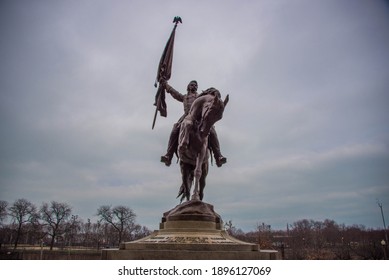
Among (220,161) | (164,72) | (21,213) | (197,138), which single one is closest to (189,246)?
(197,138)

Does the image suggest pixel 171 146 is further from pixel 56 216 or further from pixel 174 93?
pixel 56 216

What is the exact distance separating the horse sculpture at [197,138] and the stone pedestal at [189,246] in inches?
39.4

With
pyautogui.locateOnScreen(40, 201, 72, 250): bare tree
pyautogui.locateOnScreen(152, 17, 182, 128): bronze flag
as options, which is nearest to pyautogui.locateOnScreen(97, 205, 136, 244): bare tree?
pyautogui.locateOnScreen(40, 201, 72, 250): bare tree

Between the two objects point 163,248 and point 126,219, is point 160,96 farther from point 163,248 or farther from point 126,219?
point 126,219

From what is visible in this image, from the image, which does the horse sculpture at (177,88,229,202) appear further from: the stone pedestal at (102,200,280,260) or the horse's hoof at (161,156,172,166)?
the stone pedestal at (102,200,280,260)

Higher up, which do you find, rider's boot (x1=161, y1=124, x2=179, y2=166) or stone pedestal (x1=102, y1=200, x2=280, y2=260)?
rider's boot (x1=161, y1=124, x2=179, y2=166)

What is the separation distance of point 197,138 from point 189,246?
136 inches

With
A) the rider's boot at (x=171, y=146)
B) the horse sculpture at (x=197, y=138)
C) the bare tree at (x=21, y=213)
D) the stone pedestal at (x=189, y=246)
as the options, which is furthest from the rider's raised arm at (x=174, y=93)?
the bare tree at (x=21, y=213)

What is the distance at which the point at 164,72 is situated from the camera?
12.4 meters

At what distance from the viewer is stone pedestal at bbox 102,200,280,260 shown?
746 cm

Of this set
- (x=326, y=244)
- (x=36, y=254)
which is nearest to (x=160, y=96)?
(x=36, y=254)

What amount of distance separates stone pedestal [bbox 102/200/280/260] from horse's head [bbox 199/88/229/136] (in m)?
2.46

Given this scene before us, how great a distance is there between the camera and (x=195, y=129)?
9891 mm
